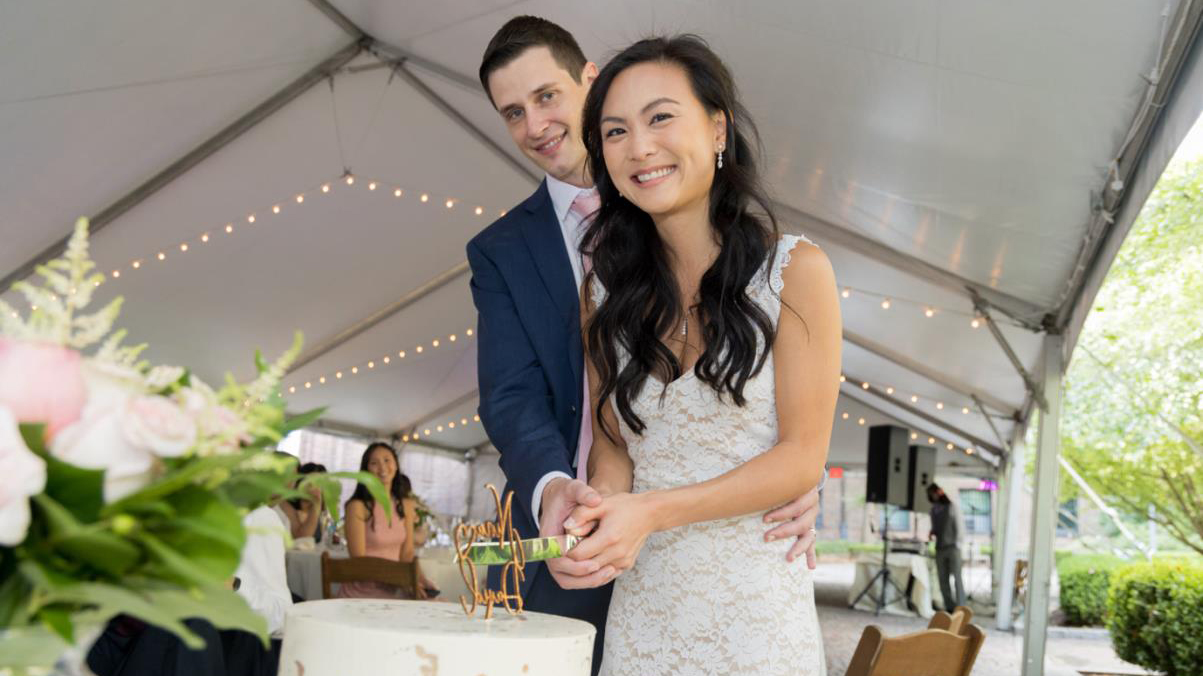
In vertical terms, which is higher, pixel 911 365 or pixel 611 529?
pixel 911 365

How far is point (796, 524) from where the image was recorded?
154 cm

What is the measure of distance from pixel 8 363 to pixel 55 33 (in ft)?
16.0

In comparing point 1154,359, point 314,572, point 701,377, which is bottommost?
point 314,572

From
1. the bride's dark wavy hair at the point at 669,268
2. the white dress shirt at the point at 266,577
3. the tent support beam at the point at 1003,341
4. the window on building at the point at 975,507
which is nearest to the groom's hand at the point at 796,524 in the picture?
the bride's dark wavy hair at the point at 669,268

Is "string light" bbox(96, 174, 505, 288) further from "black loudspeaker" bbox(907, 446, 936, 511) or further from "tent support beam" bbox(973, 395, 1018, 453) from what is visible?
"black loudspeaker" bbox(907, 446, 936, 511)

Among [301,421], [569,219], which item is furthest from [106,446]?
[569,219]

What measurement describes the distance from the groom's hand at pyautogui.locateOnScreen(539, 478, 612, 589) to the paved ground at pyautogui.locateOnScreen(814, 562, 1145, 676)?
21.1 ft

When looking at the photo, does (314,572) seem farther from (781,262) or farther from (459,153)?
(781,262)

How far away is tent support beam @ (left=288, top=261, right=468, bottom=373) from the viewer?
10344 millimetres

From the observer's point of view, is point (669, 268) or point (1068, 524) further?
point (1068, 524)

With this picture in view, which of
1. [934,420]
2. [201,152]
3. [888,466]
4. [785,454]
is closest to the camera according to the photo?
[785,454]

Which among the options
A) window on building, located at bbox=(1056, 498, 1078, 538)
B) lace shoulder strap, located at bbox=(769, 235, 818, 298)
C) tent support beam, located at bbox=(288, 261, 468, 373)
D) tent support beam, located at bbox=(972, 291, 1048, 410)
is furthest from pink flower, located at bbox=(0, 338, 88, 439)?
window on building, located at bbox=(1056, 498, 1078, 538)

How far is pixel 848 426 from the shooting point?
16.3m

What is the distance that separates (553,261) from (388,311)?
8.90 metres
